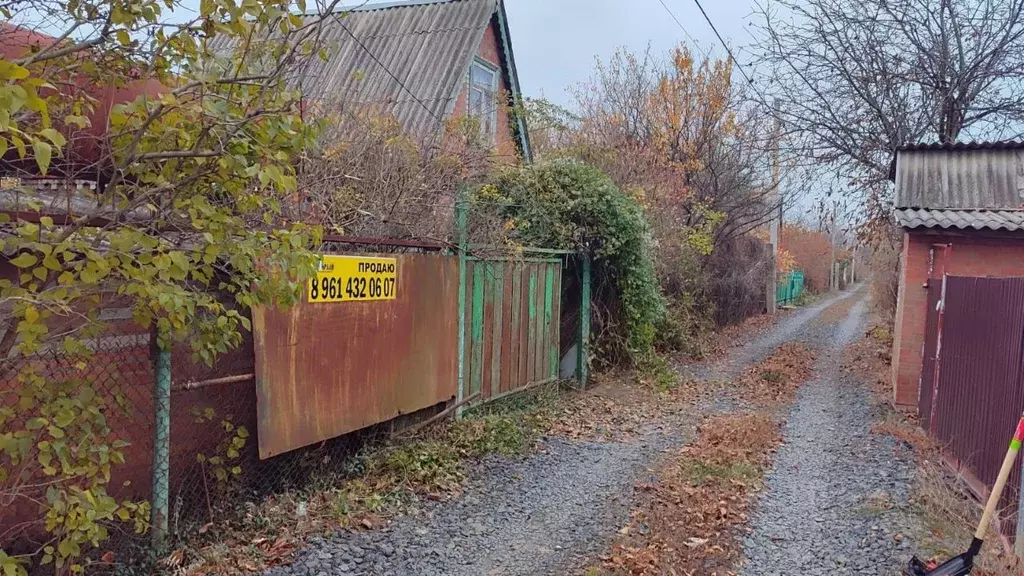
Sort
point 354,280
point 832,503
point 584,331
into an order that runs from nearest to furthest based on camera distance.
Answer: point 354,280 → point 832,503 → point 584,331

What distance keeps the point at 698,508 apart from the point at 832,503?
3.83ft

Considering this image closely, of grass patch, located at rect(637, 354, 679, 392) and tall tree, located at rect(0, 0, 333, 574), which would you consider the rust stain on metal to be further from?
grass patch, located at rect(637, 354, 679, 392)

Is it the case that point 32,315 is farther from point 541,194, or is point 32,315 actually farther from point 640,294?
point 640,294

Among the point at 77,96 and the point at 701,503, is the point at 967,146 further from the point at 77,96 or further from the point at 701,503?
the point at 77,96

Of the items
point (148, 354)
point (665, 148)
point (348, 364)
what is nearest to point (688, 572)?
point (348, 364)

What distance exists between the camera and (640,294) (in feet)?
36.0

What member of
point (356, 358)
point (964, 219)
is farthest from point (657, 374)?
point (356, 358)

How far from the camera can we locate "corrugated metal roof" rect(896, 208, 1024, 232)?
8562 millimetres

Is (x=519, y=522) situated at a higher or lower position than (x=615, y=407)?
higher

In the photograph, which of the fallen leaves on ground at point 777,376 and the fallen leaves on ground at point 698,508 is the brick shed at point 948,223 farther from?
the fallen leaves on ground at point 698,508

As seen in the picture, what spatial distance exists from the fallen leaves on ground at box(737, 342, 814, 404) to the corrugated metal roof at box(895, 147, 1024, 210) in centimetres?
321

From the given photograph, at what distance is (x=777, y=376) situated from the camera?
38.9 ft

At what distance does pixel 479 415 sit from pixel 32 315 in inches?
219

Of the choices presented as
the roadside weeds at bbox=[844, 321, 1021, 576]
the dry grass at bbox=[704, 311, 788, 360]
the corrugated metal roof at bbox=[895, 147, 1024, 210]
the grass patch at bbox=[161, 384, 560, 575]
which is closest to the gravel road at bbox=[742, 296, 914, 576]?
the roadside weeds at bbox=[844, 321, 1021, 576]
